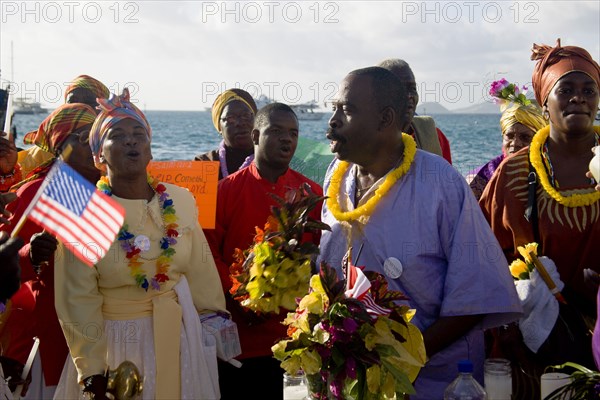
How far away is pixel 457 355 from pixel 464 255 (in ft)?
1.58

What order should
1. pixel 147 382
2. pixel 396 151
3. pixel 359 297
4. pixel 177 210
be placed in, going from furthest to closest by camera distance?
pixel 177 210
pixel 147 382
pixel 396 151
pixel 359 297

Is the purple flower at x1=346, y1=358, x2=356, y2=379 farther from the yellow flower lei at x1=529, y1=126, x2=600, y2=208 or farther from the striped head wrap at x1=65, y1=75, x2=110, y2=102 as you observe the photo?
the striped head wrap at x1=65, y1=75, x2=110, y2=102

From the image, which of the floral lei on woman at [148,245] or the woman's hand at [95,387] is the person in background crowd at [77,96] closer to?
the floral lei on woman at [148,245]

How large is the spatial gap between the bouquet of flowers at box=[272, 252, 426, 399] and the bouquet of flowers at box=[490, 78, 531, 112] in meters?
3.59

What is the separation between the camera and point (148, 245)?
4.48 m

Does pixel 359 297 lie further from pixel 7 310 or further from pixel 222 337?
pixel 7 310

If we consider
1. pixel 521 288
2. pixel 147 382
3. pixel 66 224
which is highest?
pixel 66 224

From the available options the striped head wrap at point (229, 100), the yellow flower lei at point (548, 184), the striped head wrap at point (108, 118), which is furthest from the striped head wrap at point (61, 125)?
the yellow flower lei at point (548, 184)

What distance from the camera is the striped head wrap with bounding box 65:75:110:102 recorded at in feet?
21.4

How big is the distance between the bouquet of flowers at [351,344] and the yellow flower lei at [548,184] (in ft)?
4.65

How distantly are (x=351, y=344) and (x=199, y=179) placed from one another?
266 cm

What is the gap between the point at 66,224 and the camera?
4.15 meters

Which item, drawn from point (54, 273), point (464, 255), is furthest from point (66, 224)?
point (464, 255)

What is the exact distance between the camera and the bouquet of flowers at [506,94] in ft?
20.6
